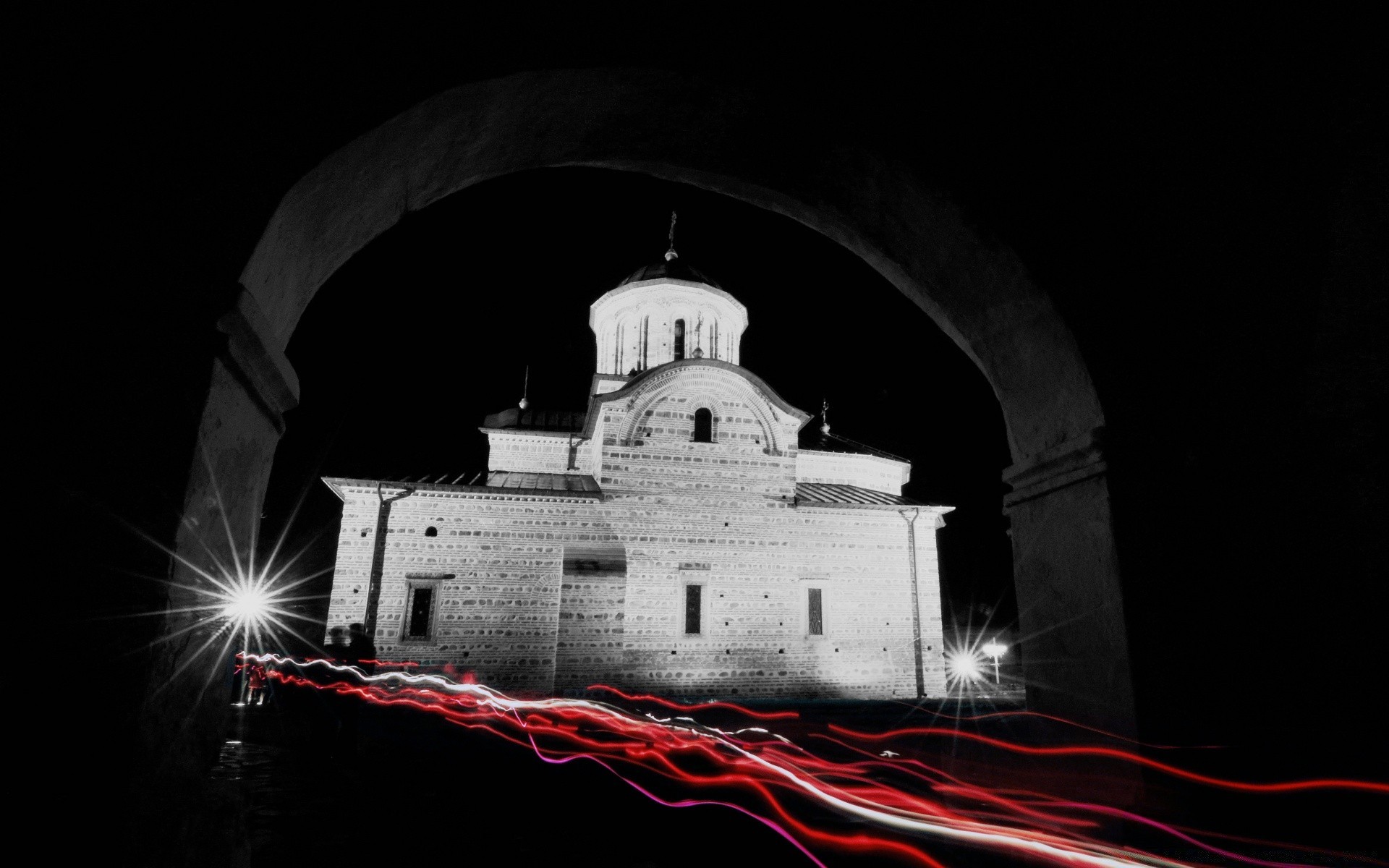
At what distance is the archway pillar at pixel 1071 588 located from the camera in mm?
2480

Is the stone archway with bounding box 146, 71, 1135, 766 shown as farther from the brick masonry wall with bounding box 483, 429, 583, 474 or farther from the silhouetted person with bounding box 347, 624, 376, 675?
the brick masonry wall with bounding box 483, 429, 583, 474

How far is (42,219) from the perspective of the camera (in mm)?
1970

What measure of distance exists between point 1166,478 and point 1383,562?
715 millimetres

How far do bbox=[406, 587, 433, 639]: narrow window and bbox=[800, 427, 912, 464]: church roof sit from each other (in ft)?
38.4

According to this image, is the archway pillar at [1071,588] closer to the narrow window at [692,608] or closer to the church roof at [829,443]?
the narrow window at [692,608]

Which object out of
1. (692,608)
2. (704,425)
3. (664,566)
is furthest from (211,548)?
(704,425)

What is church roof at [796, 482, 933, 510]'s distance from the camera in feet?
48.2

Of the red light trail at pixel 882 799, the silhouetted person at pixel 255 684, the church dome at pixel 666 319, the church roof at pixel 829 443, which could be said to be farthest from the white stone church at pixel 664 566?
the red light trail at pixel 882 799

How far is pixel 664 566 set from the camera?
44.7ft

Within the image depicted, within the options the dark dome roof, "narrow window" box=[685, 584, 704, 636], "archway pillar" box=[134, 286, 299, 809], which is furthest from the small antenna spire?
"archway pillar" box=[134, 286, 299, 809]

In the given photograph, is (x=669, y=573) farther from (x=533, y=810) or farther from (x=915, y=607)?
(x=533, y=810)

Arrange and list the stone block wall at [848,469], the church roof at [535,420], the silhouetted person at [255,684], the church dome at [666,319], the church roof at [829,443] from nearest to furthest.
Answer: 1. the silhouetted person at [255,684]
2. the church dome at [666,319]
3. the church roof at [535,420]
4. the stone block wall at [848,469]
5. the church roof at [829,443]

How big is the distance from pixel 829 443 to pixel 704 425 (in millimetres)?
7987

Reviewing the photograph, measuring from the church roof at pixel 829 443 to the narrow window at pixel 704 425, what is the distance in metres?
6.57
